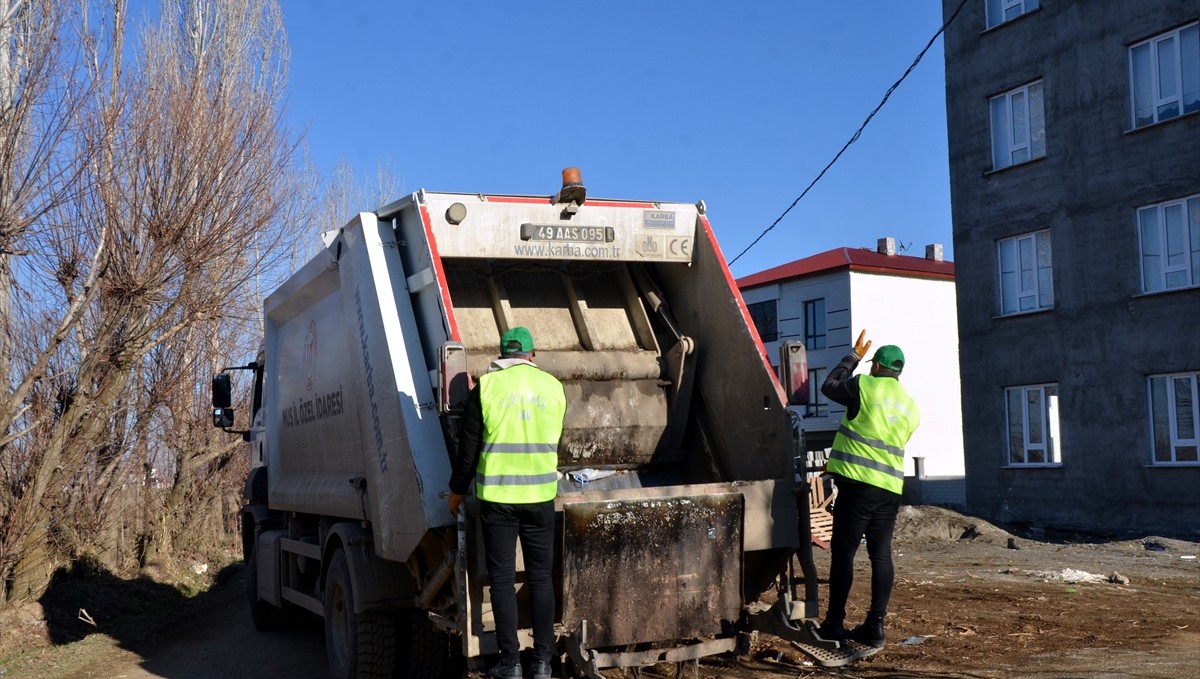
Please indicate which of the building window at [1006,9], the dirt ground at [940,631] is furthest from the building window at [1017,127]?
the dirt ground at [940,631]

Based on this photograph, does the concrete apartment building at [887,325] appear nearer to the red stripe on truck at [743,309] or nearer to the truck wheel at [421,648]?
Result: the red stripe on truck at [743,309]

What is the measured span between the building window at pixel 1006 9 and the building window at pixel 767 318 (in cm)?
1501

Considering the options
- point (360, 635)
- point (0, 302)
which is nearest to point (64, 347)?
point (0, 302)

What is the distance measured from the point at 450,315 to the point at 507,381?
1.68 ft

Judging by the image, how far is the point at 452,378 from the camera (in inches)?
212

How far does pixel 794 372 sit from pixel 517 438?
1646 mm

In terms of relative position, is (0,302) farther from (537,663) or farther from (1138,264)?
(1138,264)

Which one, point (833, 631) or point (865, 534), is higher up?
point (865, 534)

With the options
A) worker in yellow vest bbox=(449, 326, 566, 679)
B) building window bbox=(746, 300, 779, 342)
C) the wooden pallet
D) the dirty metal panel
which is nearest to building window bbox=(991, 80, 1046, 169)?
the wooden pallet

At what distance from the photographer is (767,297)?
3425cm

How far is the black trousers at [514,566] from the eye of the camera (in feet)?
16.8

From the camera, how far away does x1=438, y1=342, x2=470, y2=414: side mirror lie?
5.36 meters

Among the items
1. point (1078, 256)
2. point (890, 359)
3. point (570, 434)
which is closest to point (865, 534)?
point (890, 359)

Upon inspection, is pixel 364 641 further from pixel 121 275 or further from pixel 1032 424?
pixel 1032 424
